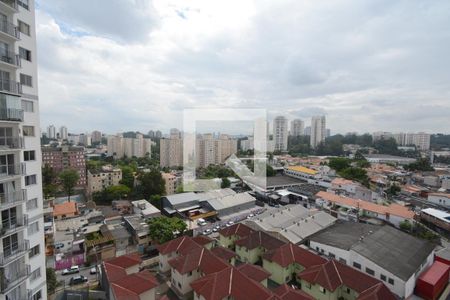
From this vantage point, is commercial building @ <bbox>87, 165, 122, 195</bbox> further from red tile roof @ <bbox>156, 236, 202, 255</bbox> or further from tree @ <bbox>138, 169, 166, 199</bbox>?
red tile roof @ <bbox>156, 236, 202, 255</bbox>

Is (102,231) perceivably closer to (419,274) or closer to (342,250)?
(342,250)

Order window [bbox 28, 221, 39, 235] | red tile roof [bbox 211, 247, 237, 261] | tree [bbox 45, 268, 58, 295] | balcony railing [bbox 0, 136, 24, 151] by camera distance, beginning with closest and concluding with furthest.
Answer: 1. balcony railing [bbox 0, 136, 24, 151]
2. window [bbox 28, 221, 39, 235]
3. tree [bbox 45, 268, 58, 295]
4. red tile roof [bbox 211, 247, 237, 261]

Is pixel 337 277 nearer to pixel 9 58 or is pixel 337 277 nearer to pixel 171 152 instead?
pixel 9 58

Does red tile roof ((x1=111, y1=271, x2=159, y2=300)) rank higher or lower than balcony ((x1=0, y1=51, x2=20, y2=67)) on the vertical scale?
lower

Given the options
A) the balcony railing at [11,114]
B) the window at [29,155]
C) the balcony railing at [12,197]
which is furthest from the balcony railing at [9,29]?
the balcony railing at [12,197]

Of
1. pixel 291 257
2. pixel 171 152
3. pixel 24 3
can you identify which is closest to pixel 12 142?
pixel 24 3

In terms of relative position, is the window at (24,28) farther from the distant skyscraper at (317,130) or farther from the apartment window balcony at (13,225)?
the distant skyscraper at (317,130)

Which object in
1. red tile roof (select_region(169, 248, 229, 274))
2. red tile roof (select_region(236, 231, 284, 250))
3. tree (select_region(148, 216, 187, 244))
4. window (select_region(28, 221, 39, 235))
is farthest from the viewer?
tree (select_region(148, 216, 187, 244))

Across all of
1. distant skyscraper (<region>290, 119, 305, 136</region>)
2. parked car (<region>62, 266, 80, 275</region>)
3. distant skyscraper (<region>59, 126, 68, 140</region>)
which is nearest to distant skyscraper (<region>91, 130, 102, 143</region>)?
distant skyscraper (<region>59, 126, 68, 140</region>)
